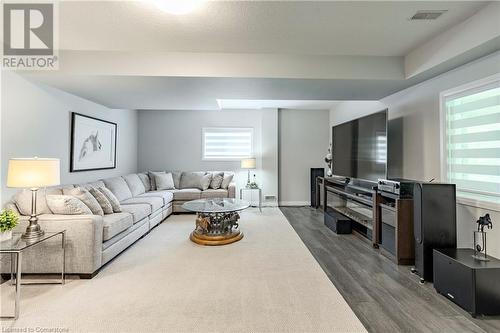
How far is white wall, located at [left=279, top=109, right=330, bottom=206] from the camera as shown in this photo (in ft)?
21.7

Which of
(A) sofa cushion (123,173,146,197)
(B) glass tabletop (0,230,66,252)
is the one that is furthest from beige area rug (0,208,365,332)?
(A) sofa cushion (123,173,146,197)

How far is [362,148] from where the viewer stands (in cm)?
401

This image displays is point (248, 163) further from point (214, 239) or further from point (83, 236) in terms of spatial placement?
point (83, 236)

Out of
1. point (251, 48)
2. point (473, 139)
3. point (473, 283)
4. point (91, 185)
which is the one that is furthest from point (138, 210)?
point (473, 139)

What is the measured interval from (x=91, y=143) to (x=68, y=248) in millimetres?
2425

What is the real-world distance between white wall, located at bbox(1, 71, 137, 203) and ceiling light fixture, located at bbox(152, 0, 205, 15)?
2.11 meters

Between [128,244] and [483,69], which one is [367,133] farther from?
[128,244]

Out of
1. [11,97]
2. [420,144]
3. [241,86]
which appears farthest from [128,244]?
[420,144]

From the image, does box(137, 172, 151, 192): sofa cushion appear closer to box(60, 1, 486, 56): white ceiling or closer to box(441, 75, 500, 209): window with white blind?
box(60, 1, 486, 56): white ceiling

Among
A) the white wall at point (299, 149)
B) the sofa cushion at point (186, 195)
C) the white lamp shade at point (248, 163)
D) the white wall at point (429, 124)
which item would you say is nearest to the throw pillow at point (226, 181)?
the white lamp shade at point (248, 163)

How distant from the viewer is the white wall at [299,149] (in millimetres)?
6613

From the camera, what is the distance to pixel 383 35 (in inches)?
98.5

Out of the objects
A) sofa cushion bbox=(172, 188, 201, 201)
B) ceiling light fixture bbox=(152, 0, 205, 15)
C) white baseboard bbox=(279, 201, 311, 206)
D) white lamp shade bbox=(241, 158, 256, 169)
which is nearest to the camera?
ceiling light fixture bbox=(152, 0, 205, 15)

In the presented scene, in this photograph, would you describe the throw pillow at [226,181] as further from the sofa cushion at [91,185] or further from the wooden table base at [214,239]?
the sofa cushion at [91,185]
